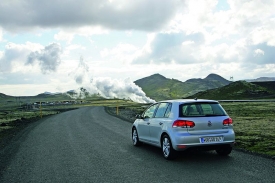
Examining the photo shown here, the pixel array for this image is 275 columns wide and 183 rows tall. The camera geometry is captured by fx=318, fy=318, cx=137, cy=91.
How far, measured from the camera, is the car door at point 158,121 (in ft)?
33.3

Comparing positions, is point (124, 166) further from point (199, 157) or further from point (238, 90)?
point (238, 90)

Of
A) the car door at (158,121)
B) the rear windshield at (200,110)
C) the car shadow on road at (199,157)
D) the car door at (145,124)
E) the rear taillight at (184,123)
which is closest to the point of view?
the rear taillight at (184,123)

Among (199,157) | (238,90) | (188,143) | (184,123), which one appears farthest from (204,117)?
(238,90)

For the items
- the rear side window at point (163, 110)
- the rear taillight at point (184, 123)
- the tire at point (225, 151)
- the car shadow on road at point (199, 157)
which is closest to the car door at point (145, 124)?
the rear side window at point (163, 110)

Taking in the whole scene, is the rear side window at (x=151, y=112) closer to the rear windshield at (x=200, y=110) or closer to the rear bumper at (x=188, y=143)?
the rear windshield at (x=200, y=110)

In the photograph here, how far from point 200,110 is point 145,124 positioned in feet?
8.57

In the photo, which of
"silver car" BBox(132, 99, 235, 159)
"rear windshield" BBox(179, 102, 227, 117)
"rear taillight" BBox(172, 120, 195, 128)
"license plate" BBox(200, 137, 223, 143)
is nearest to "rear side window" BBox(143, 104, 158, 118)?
"silver car" BBox(132, 99, 235, 159)

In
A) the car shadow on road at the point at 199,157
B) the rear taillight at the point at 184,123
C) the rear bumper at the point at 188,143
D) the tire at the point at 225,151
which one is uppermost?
the rear taillight at the point at 184,123

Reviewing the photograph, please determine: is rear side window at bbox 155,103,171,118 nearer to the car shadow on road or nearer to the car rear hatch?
the car rear hatch

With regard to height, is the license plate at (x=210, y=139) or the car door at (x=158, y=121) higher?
the car door at (x=158, y=121)

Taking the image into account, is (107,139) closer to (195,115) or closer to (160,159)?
(160,159)

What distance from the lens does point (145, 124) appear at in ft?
38.1

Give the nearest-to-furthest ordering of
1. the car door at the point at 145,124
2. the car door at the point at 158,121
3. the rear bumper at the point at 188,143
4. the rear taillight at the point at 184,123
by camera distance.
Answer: the rear bumper at the point at 188,143, the rear taillight at the point at 184,123, the car door at the point at 158,121, the car door at the point at 145,124

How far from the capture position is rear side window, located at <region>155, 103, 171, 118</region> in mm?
10172
